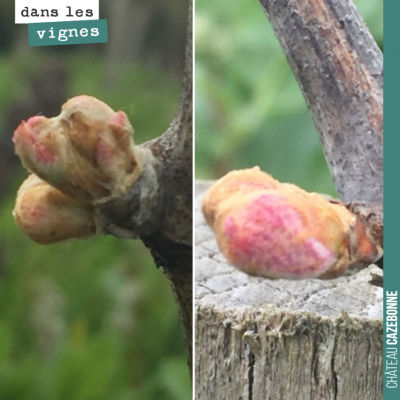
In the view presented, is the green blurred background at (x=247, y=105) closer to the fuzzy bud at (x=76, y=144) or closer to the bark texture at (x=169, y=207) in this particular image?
the bark texture at (x=169, y=207)

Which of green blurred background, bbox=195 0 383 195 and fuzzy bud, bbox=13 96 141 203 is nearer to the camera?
fuzzy bud, bbox=13 96 141 203

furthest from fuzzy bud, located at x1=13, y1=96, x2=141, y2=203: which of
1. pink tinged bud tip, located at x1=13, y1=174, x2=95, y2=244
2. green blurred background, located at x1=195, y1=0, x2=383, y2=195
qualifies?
green blurred background, located at x1=195, y1=0, x2=383, y2=195

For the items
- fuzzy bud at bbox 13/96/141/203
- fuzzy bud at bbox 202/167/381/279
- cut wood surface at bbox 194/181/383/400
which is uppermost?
fuzzy bud at bbox 13/96/141/203

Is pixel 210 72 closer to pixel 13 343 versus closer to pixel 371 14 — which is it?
pixel 371 14

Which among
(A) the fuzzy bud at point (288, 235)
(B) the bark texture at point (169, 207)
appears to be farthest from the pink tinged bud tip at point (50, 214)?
(A) the fuzzy bud at point (288, 235)

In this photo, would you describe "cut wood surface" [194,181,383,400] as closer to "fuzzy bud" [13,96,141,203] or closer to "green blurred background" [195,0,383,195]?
"green blurred background" [195,0,383,195]

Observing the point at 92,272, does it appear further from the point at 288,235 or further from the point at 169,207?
the point at 288,235
